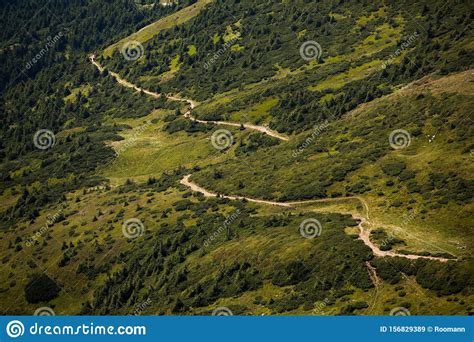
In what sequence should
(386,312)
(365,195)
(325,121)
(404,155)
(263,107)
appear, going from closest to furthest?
(386,312) < (365,195) < (404,155) < (325,121) < (263,107)

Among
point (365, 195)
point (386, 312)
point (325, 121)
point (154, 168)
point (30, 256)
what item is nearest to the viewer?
point (386, 312)

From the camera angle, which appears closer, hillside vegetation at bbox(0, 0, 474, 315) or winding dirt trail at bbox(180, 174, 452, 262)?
winding dirt trail at bbox(180, 174, 452, 262)

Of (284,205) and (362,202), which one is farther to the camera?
(284,205)

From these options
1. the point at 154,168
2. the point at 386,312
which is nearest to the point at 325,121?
the point at 154,168

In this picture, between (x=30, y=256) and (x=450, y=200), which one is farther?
(x=30, y=256)

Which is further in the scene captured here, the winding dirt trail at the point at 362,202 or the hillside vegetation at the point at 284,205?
the hillside vegetation at the point at 284,205

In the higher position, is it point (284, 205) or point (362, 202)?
point (284, 205)

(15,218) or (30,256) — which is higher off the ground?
(15,218)

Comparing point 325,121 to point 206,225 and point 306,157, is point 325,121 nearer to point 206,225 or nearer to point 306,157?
point 306,157

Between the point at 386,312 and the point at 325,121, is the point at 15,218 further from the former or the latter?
the point at 386,312

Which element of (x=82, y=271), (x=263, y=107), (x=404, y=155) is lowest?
(x=82, y=271)
